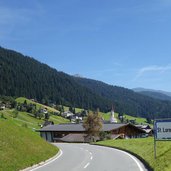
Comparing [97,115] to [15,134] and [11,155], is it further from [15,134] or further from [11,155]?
[11,155]

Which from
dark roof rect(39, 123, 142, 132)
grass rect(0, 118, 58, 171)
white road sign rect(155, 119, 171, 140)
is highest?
white road sign rect(155, 119, 171, 140)

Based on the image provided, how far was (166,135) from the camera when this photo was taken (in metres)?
21.5

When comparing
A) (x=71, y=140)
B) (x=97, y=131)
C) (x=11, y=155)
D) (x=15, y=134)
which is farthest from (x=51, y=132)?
(x=11, y=155)

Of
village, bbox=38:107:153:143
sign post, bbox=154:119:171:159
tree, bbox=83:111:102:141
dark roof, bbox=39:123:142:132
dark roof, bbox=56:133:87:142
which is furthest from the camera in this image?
dark roof, bbox=39:123:142:132

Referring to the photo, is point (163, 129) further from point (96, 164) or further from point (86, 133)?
point (86, 133)

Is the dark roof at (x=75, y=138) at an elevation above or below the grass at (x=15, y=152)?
below

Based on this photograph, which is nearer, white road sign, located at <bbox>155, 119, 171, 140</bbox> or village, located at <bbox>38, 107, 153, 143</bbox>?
white road sign, located at <bbox>155, 119, 171, 140</bbox>

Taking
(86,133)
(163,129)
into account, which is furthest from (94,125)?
(163,129)

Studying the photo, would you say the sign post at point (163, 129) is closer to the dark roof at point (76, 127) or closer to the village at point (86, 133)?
the village at point (86, 133)

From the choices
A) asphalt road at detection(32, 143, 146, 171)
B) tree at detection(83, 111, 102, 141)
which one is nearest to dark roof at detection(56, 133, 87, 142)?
tree at detection(83, 111, 102, 141)

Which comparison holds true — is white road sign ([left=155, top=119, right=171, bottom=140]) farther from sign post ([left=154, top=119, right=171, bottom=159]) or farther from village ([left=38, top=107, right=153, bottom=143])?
village ([left=38, top=107, right=153, bottom=143])

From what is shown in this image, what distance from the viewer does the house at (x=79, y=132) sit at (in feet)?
316

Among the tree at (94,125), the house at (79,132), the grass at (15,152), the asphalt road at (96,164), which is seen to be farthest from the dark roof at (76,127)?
the asphalt road at (96,164)

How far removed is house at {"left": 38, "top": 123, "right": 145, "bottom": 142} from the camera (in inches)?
3787
